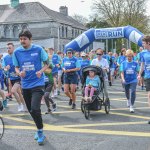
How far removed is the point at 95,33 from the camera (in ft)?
66.6

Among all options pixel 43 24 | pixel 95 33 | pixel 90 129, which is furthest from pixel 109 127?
pixel 43 24

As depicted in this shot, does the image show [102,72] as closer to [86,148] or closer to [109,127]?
[109,127]

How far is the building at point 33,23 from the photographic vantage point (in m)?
63.8

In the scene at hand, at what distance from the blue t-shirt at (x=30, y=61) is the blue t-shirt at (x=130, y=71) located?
4.08 metres

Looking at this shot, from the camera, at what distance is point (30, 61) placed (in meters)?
6.55

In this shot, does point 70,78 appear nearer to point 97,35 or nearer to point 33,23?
point 97,35

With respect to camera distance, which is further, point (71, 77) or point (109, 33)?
point (109, 33)

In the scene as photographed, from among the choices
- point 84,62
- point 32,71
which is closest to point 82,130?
point 32,71

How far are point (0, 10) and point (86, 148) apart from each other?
6739cm

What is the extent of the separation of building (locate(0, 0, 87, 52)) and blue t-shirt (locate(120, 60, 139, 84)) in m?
51.5

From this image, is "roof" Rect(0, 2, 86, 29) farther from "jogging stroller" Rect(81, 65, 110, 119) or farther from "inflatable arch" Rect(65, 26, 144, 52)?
"jogging stroller" Rect(81, 65, 110, 119)

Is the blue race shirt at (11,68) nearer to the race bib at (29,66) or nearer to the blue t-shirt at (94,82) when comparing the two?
the blue t-shirt at (94,82)

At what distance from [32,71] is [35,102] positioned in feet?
1.86

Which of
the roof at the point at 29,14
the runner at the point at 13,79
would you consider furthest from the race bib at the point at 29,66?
the roof at the point at 29,14
